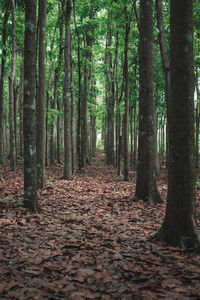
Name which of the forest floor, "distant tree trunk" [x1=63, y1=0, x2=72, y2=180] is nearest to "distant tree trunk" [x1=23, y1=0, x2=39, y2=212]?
the forest floor

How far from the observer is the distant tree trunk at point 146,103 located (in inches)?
281

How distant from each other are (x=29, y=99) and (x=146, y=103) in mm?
3378

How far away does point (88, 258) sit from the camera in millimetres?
3602

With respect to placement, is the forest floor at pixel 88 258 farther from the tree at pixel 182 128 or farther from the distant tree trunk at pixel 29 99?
the distant tree trunk at pixel 29 99

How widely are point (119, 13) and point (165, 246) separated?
1057 cm

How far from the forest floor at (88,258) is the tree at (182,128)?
425 mm

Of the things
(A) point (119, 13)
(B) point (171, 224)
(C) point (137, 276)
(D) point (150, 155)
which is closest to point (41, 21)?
(A) point (119, 13)

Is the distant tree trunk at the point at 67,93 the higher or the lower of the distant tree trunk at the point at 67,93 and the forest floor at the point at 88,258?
the higher

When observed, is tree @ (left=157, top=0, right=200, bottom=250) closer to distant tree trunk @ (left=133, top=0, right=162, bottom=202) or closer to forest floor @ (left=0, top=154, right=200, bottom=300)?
forest floor @ (left=0, top=154, right=200, bottom=300)

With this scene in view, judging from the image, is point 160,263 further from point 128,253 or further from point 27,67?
point 27,67

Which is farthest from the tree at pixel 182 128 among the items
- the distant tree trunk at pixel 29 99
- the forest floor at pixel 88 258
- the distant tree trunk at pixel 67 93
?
the distant tree trunk at pixel 67 93

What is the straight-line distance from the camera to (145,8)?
23.2 feet

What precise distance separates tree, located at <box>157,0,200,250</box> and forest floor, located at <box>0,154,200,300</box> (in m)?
0.42

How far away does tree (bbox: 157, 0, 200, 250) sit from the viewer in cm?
373
